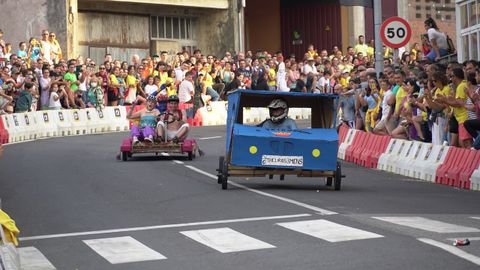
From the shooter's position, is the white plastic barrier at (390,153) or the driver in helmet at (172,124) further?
the driver in helmet at (172,124)

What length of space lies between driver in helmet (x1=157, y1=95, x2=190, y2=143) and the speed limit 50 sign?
4913mm

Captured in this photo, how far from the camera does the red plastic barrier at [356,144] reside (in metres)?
27.8

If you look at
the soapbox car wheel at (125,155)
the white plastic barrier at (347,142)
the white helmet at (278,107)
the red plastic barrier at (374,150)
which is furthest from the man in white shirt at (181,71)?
the white helmet at (278,107)

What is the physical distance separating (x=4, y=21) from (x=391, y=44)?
905 inches

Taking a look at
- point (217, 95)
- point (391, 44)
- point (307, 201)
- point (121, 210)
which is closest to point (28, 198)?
point (121, 210)

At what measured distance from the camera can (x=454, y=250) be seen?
1199 cm

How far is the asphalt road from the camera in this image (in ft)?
39.4

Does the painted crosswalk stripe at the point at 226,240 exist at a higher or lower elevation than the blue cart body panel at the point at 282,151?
A: lower

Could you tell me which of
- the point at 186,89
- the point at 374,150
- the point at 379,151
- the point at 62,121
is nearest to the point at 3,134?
the point at 62,121

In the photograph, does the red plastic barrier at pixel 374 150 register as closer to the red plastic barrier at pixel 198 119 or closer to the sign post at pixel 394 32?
the sign post at pixel 394 32

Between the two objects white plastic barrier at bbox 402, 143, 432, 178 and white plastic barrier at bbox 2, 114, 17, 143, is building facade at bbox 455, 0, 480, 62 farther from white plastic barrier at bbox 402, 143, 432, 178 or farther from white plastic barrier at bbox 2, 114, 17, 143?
white plastic barrier at bbox 2, 114, 17, 143

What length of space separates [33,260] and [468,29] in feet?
70.7

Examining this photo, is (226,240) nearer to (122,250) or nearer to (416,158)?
(122,250)

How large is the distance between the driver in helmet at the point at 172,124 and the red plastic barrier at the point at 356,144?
3.78m
